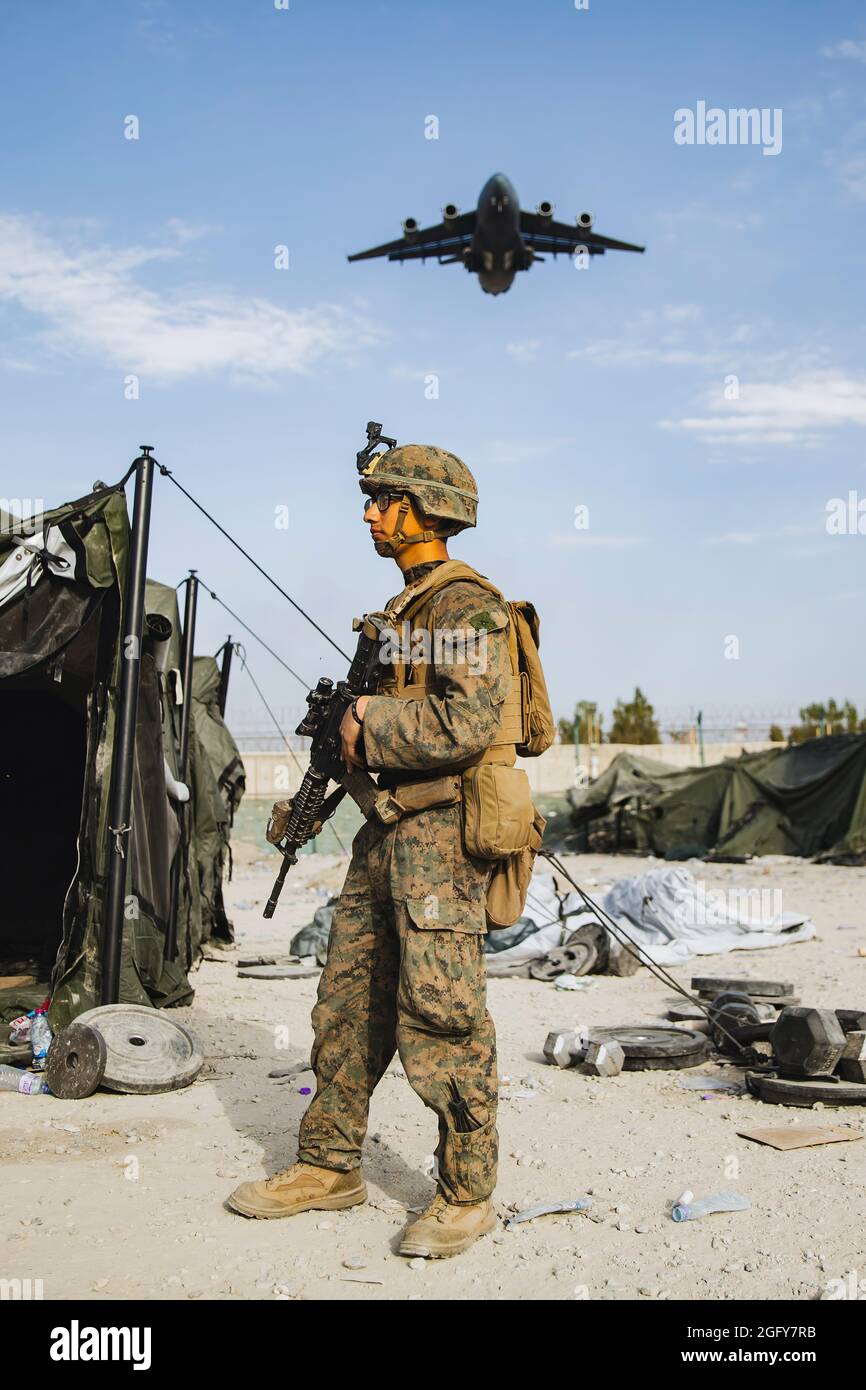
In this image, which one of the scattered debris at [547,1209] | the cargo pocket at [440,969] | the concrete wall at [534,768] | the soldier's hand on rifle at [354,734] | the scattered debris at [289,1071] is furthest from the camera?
the concrete wall at [534,768]

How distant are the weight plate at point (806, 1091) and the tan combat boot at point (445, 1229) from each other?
197cm

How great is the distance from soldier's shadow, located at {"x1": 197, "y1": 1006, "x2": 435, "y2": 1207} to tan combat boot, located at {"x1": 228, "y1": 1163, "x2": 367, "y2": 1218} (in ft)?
0.74

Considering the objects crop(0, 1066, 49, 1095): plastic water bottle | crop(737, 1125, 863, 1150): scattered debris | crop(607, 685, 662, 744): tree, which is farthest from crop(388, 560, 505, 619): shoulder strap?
crop(607, 685, 662, 744): tree

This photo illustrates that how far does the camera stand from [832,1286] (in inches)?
118

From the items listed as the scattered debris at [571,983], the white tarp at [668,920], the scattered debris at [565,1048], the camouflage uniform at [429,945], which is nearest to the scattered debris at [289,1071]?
the scattered debris at [565,1048]

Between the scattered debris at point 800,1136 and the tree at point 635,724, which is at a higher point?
the tree at point 635,724

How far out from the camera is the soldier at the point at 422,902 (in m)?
3.25

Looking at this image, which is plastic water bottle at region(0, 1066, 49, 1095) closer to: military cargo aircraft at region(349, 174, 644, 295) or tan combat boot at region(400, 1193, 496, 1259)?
tan combat boot at region(400, 1193, 496, 1259)

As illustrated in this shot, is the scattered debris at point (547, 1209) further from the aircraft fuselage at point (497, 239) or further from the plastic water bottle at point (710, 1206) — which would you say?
the aircraft fuselage at point (497, 239)

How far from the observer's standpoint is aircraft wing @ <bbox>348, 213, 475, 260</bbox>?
986 inches

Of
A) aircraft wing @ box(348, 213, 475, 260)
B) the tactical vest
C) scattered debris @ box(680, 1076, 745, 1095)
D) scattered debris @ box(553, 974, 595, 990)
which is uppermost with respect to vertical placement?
aircraft wing @ box(348, 213, 475, 260)
